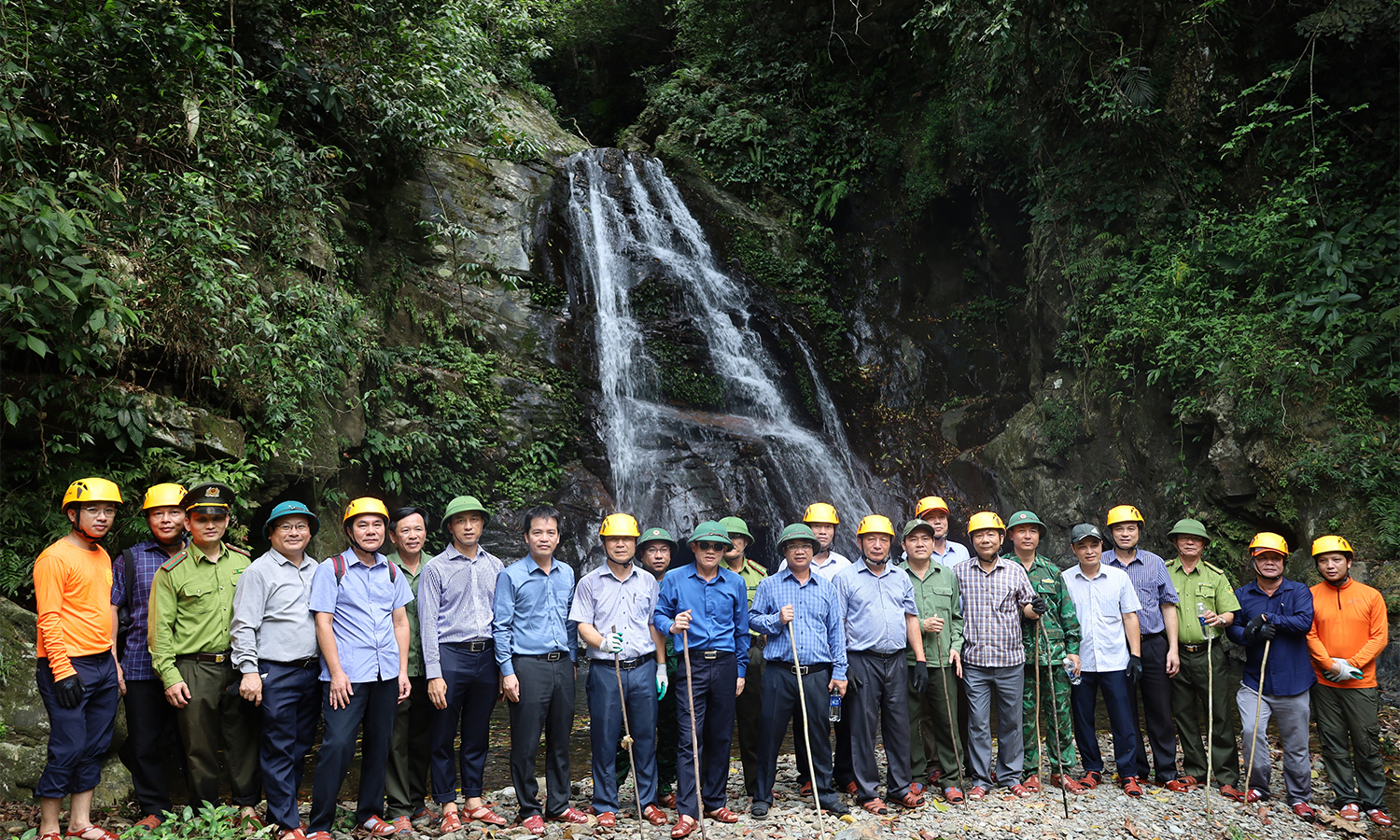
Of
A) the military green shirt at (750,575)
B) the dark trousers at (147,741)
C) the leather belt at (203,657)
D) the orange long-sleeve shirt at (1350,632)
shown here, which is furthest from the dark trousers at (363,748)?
the orange long-sleeve shirt at (1350,632)

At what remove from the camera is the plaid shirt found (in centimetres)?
589

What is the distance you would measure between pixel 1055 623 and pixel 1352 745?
6.57 feet

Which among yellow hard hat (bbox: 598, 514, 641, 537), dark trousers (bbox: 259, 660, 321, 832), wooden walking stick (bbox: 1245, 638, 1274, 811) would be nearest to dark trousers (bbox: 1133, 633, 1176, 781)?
wooden walking stick (bbox: 1245, 638, 1274, 811)

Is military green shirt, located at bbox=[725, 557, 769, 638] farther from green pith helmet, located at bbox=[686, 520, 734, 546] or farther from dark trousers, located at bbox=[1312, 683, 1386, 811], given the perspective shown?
dark trousers, located at bbox=[1312, 683, 1386, 811]

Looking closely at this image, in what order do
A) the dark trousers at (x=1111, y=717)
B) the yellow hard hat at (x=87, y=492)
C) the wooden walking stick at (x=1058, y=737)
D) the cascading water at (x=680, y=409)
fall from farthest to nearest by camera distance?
the cascading water at (x=680, y=409), the dark trousers at (x=1111, y=717), the wooden walking stick at (x=1058, y=737), the yellow hard hat at (x=87, y=492)

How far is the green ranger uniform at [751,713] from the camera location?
574 centimetres

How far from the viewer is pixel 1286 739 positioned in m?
5.84

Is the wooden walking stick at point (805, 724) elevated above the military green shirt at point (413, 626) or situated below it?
below

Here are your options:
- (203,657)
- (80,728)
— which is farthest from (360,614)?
(80,728)

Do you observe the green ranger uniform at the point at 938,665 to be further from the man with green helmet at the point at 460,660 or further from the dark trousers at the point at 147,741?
the dark trousers at the point at 147,741

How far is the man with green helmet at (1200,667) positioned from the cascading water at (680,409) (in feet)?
20.8

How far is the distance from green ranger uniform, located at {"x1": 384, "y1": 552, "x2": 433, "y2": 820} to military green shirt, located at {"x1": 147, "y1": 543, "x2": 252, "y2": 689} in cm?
95

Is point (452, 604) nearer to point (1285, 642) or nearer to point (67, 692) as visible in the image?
point (67, 692)

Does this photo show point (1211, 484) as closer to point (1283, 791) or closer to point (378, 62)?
point (1283, 791)
